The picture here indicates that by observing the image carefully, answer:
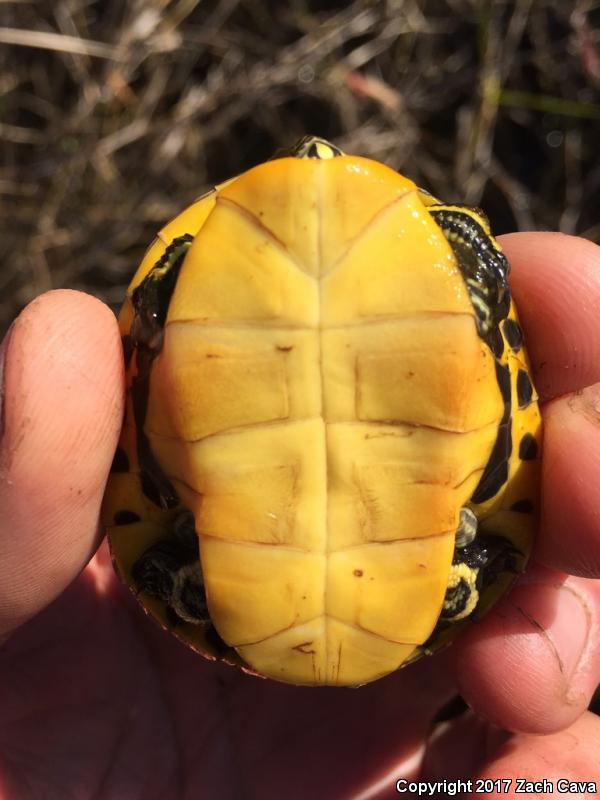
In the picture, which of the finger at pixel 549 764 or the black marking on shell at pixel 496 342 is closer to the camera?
the black marking on shell at pixel 496 342

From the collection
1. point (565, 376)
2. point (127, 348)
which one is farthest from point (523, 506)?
point (127, 348)

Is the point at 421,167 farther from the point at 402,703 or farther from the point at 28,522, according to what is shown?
the point at 28,522

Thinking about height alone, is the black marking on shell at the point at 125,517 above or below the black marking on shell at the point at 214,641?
above

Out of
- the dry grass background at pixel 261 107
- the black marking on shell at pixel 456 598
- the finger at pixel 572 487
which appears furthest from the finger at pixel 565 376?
the dry grass background at pixel 261 107

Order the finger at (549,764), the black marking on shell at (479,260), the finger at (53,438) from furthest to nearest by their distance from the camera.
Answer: the finger at (549,764) < the black marking on shell at (479,260) < the finger at (53,438)

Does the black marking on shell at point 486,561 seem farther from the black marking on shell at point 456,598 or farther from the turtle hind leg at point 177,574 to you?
the turtle hind leg at point 177,574

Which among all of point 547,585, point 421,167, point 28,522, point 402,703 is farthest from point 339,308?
point 421,167
